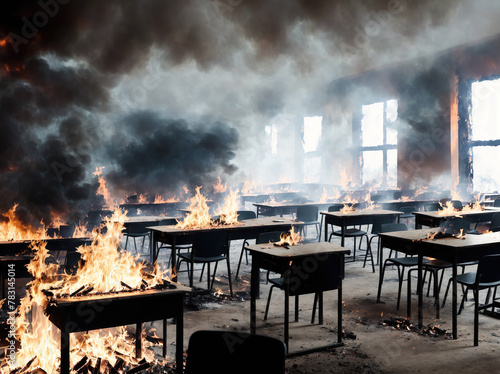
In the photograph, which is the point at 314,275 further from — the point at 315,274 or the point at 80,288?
the point at 80,288

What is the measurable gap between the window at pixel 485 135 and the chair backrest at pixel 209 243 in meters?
8.32

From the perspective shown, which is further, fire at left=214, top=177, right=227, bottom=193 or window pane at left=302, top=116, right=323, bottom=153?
window pane at left=302, top=116, right=323, bottom=153

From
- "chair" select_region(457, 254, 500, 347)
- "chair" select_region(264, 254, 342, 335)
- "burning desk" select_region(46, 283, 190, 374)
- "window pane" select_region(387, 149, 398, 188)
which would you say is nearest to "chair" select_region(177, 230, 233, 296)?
"chair" select_region(264, 254, 342, 335)

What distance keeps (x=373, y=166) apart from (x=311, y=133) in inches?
138

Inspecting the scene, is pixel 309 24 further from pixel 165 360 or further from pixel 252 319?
pixel 165 360

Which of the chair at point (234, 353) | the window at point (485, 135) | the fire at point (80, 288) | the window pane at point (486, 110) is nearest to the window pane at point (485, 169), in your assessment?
the window at point (485, 135)

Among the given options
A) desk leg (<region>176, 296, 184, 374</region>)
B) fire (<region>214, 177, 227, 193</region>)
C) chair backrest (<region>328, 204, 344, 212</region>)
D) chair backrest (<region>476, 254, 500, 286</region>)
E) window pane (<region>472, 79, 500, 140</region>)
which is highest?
window pane (<region>472, 79, 500, 140</region>)

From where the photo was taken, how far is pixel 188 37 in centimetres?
902

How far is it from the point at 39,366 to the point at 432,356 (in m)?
3.18

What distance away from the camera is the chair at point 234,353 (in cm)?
188

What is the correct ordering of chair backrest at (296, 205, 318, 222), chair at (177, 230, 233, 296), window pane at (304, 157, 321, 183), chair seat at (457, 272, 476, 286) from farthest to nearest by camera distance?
window pane at (304, 157, 321, 183), chair backrest at (296, 205, 318, 222), chair at (177, 230, 233, 296), chair seat at (457, 272, 476, 286)

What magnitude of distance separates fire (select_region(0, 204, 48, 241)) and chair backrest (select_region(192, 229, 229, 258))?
2.09 metres

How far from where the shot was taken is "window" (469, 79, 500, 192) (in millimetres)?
10617

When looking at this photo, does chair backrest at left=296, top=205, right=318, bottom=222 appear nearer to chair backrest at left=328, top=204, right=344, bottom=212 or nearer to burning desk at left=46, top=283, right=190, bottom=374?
chair backrest at left=328, top=204, right=344, bottom=212
